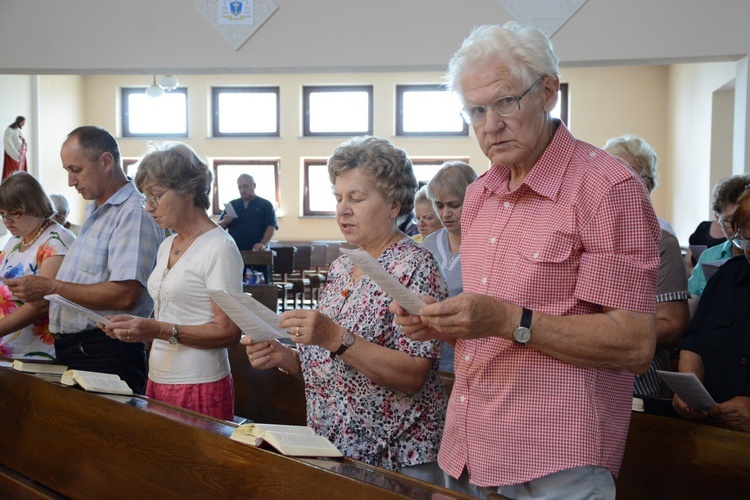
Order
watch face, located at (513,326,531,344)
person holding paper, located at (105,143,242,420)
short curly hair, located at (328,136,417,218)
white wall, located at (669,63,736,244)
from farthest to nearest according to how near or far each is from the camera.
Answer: white wall, located at (669,63,736,244), person holding paper, located at (105,143,242,420), short curly hair, located at (328,136,417,218), watch face, located at (513,326,531,344)

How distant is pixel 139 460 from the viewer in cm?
197

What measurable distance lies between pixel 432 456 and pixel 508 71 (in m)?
0.89

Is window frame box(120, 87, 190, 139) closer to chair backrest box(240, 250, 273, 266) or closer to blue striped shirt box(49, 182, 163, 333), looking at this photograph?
chair backrest box(240, 250, 273, 266)

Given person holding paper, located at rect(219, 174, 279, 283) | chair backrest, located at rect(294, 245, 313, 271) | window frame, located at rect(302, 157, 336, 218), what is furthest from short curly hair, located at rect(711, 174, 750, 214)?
window frame, located at rect(302, 157, 336, 218)

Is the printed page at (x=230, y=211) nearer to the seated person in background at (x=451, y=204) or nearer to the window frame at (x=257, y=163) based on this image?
the window frame at (x=257, y=163)

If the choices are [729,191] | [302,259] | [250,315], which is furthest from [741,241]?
[302,259]

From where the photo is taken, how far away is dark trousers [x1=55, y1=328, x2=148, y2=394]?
2.72m

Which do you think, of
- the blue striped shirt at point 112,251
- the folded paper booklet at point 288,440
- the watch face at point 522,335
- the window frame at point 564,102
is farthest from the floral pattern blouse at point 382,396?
A: the window frame at point 564,102

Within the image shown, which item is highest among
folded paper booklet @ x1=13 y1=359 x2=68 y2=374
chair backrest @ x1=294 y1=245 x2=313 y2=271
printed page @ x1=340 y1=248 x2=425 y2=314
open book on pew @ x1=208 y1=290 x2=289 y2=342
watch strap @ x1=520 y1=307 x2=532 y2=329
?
printed page @ x1=340 y1=248 x2=425 y2=314

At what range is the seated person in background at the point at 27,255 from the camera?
9.64 feet

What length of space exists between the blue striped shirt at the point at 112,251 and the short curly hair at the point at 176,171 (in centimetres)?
24

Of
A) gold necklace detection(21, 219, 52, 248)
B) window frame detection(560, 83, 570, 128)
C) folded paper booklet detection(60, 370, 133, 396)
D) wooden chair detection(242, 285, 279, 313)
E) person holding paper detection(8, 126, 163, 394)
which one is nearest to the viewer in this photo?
folded paper booklet detection(60, 370, 133, 396)

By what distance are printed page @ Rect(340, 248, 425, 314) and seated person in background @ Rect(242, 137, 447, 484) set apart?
0.28 m

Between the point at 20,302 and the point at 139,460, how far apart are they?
1.38m
